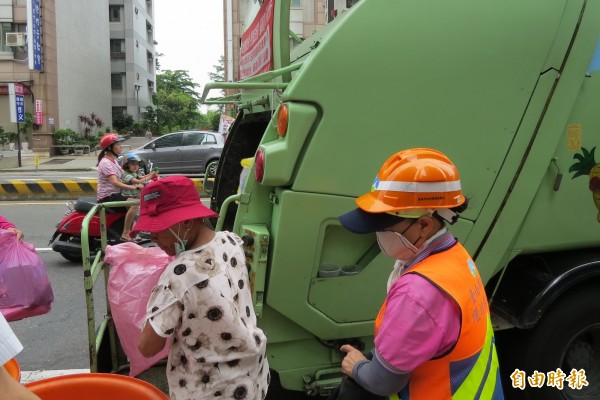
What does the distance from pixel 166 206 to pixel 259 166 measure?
568mm

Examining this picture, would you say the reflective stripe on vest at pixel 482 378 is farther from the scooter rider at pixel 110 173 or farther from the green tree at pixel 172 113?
the green tree at pixel 172 113

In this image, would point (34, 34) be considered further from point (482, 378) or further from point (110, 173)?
point (482, 378)

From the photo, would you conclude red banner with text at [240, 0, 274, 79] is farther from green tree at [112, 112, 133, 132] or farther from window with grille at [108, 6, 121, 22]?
window with grille at [108, 6, 121, 22]

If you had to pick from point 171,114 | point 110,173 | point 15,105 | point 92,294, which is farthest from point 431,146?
point 171,114

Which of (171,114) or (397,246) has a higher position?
(171,114)

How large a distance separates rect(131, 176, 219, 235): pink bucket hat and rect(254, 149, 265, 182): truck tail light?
44 centimetres

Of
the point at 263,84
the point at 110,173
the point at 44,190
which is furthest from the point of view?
the point at 44,190

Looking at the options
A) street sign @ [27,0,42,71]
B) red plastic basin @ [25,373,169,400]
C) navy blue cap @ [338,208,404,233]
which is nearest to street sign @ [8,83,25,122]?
street sign @ [27,0,42,71]

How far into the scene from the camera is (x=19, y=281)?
8.96 feet

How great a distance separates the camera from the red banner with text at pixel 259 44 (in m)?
2.60

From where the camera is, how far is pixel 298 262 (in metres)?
2.26

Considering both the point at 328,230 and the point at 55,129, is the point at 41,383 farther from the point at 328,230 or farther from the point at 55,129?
the point at 55,129

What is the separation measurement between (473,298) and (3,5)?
31886 mm

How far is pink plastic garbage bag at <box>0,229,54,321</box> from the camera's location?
270 cm
